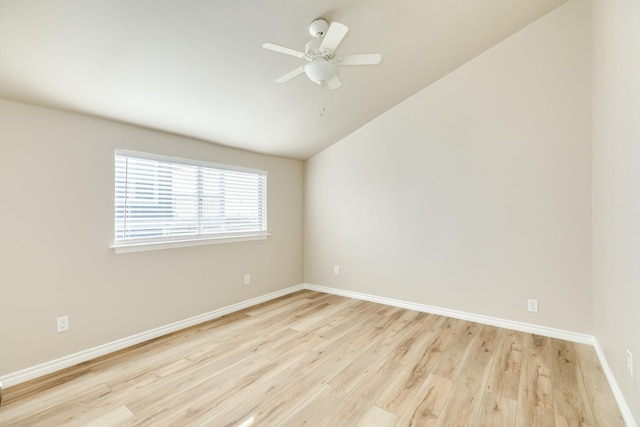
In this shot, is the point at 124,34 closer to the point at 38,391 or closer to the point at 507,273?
the point at 38,391

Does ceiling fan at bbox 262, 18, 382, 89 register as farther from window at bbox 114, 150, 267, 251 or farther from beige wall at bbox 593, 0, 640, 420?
window at bbox 114, 150, 267, 251

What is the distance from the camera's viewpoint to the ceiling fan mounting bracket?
6.89 ft

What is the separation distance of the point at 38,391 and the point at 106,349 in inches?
21.3

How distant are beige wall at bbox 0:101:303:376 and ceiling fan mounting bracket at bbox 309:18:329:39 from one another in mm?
1844

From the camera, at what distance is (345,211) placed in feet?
14.0

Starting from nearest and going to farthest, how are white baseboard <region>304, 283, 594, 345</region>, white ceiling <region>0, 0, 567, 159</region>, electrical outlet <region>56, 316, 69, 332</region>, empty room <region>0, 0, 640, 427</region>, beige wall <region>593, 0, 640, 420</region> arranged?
beige wall <region>593, 0, 640, 420</region> → white ceiling <region>0, 0, 567, 159</region> → empty room <region>0, 0, 640, 427</region> → electrical outlet <region>56, 316, 69, 332</region> → white baseboard <region>304, 283, 594, 345</region>

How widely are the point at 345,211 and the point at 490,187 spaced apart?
1845 mm

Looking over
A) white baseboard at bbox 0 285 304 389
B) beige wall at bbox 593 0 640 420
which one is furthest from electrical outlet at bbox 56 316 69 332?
beige wall at bbox 593 0 640 420

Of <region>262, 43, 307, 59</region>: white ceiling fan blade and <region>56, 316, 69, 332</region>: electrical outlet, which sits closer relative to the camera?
<region>262, 43, 307, 59</region>: white ceiling fan blade

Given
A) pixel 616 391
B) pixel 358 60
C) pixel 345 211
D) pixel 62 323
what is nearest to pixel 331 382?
pixel 616 391

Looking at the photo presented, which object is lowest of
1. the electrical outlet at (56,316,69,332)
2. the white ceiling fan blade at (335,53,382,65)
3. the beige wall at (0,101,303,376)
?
the electrical outlet at (56,316,69,332)

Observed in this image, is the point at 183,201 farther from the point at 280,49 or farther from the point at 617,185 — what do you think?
the point at 617,185

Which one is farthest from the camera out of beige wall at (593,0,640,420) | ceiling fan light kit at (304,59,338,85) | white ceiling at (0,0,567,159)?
ceiling fan light kit at (304,59,338,85)

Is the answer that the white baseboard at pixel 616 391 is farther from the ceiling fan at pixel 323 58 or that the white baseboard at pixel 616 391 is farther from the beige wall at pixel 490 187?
the ceiling fan at pixel 323 58
